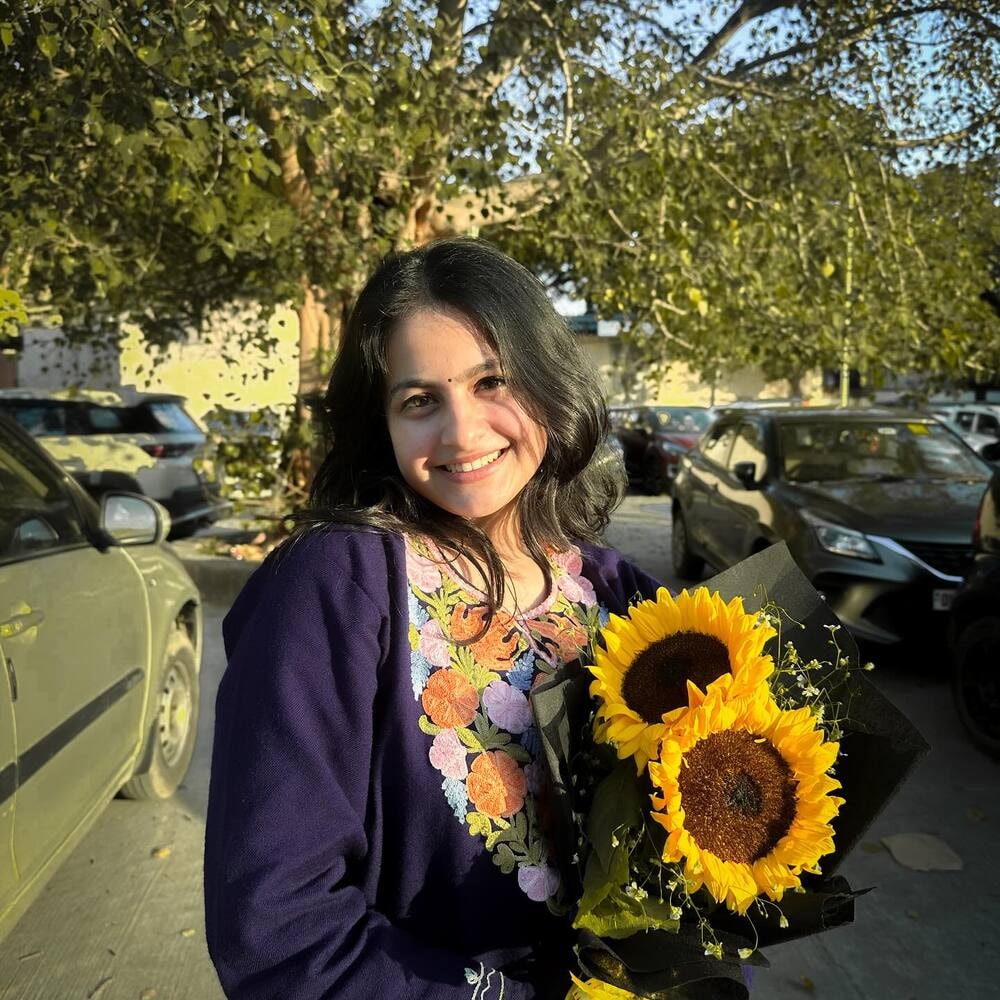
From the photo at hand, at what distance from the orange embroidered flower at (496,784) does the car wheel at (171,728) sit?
296 cm

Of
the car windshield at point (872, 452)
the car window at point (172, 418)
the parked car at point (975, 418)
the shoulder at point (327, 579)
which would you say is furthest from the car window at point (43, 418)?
the parked car at point (975, 418)

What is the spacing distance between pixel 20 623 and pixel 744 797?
197cm

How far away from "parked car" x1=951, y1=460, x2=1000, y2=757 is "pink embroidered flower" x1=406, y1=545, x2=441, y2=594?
4087 millimetres

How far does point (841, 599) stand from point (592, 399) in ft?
15.0

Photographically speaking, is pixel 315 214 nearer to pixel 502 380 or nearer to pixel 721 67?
pixel 721 67

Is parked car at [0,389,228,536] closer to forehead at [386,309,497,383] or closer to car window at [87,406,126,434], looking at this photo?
car window at [87,406,126,434]

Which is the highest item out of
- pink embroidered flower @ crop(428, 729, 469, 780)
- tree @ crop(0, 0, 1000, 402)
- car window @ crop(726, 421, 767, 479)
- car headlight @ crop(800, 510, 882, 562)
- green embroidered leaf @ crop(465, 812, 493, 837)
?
tree @ crop(0, 0, 1000, 402)

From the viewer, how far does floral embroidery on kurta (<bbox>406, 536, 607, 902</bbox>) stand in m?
1.18

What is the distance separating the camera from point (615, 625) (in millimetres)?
1201

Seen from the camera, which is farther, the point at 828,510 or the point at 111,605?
the point at 828,510

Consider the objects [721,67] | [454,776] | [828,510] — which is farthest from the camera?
[721,67]

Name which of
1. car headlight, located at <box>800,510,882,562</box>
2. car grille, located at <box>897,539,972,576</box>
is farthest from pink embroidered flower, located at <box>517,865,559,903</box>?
car grille, located at <box>897,539,972,576</box>

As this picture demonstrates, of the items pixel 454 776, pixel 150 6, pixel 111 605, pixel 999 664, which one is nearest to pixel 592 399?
pixel 454 776

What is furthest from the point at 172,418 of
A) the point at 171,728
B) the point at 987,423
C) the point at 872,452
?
the point at 987,423
